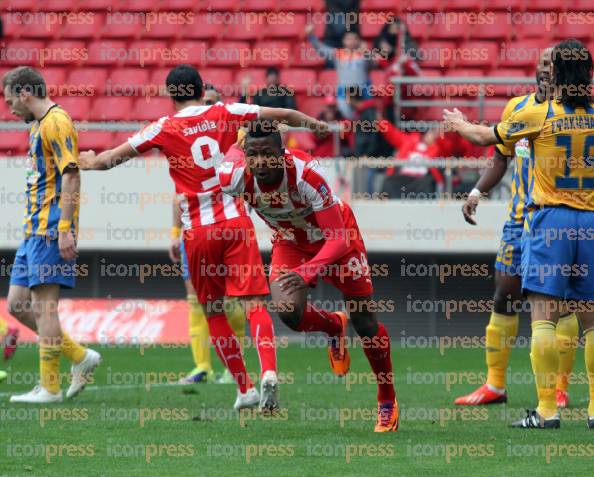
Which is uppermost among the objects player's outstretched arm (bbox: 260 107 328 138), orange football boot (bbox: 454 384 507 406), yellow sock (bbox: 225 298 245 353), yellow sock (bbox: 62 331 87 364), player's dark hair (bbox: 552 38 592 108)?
player's dark hair (bbox: 552 38 592 108)

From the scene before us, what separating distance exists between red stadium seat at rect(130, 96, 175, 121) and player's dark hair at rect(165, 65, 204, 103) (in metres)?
9.66

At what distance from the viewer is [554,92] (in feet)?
24.0

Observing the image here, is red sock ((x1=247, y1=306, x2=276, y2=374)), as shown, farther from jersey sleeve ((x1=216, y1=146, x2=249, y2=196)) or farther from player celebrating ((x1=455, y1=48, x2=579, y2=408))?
player celebrating ((x1=455, y1=48, x2=579, y2=408))

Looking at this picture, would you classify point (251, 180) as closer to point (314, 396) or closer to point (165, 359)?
point (314, 396)

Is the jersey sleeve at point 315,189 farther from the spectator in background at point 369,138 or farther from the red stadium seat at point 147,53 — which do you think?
the red stadium seat at point 147,53

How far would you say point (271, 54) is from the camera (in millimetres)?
19078

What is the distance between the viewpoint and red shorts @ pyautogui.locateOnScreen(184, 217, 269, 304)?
27.5 feet

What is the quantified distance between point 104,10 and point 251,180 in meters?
14.0

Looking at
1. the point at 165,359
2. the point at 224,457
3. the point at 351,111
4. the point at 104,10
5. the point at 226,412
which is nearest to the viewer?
the point at 224,457

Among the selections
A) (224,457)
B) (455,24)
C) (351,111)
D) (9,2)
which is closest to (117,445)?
(224,457)

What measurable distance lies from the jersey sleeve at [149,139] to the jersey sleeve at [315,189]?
1501 millimetres

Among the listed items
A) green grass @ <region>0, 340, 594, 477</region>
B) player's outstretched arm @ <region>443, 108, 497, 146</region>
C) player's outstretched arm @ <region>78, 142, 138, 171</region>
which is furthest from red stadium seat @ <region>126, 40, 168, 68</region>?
player's outstretched arm @ <region>443, 108, 497, 146</region>

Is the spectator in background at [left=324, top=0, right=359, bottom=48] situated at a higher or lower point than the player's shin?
higher

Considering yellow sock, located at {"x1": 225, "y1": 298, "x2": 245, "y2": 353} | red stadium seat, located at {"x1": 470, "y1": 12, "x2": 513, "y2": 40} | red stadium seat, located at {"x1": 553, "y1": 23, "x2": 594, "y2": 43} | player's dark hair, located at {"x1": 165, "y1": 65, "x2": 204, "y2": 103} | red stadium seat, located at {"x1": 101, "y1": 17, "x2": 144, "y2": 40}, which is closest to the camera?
player's dark hair, located at {"x1": 165, "y1": 65, "x2": 204, "y2": 103}
